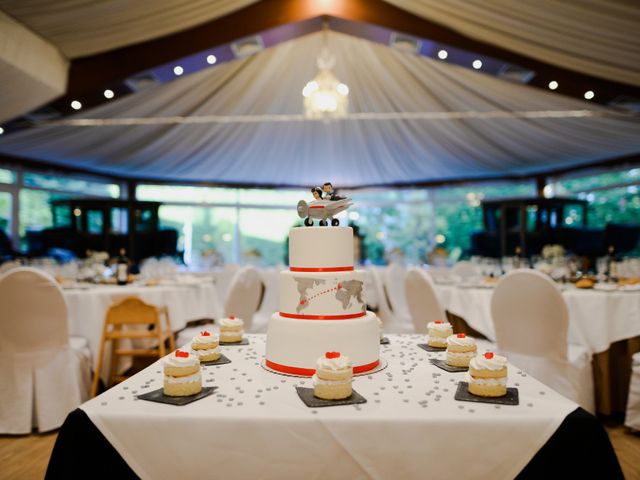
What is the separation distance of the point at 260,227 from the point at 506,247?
6.33 metres

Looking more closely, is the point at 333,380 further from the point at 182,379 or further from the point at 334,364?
the point at 182,379

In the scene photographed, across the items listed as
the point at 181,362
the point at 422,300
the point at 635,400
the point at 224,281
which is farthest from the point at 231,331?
the point at 224,281

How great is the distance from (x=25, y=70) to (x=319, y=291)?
4.36 meters

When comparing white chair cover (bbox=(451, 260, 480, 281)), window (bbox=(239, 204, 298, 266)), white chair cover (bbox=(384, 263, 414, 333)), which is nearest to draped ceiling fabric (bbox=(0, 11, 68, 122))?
white chair cover (bbox=(384, 263, 414, 333))

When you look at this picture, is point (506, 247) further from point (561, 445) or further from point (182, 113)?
point (561, 445)

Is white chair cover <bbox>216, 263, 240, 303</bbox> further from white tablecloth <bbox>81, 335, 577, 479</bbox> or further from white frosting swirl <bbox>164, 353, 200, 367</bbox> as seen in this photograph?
white tablecloth <bbox>81, 335, 577, 479</bbox>

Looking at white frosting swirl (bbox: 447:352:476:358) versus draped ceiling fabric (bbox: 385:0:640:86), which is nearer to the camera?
white frosting swirl (bbox: 447:352:476:358)

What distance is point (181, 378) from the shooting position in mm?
1332

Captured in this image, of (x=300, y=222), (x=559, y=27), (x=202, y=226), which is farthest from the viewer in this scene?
(x=202, y=226)

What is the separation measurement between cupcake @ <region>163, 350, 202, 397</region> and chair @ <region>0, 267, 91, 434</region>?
2254 millimetres

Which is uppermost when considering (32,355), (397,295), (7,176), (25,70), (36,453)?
(25,70)

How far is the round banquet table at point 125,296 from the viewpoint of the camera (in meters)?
3.84

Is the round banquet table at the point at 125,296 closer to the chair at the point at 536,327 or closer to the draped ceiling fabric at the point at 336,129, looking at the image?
the chair at the point at 536,327

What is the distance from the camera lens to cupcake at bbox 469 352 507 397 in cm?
131
